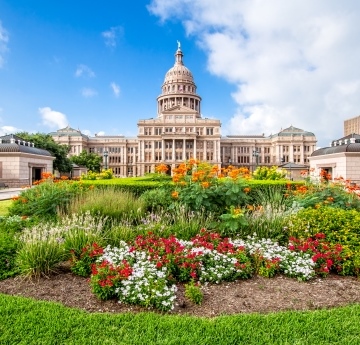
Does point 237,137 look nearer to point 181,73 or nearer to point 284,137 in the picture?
point 284,137

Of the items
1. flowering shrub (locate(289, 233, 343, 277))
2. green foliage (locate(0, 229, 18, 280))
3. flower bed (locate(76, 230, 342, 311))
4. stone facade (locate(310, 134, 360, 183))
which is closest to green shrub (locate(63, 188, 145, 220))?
flower bed (locate(76, 230, 342, 311))

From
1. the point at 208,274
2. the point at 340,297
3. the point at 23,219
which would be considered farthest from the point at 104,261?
the point at 23,219

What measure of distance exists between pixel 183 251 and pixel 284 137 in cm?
7425

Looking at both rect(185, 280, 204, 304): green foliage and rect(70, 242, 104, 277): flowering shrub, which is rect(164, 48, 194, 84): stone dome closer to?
rect(70, 242, 104, 277): flowering shrub

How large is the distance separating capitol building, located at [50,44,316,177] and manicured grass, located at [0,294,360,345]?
61.4 m

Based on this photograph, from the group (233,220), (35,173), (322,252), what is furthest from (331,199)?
(35,173)

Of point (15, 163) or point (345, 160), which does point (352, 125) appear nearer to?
point (345, 160)

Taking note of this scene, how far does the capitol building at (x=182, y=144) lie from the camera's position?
229ft

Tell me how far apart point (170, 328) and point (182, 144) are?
220ft

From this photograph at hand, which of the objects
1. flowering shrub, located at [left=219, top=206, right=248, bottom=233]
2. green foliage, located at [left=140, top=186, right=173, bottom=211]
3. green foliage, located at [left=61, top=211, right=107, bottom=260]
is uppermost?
green foliage, located at [left=140, top=186, right=173, bottom=211]

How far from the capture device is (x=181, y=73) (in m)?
86.1

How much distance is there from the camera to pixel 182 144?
6962 centimetres

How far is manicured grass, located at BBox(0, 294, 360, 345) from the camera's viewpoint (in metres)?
3.04

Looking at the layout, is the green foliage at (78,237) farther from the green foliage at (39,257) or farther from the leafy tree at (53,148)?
the leafy tree at (53,148)
